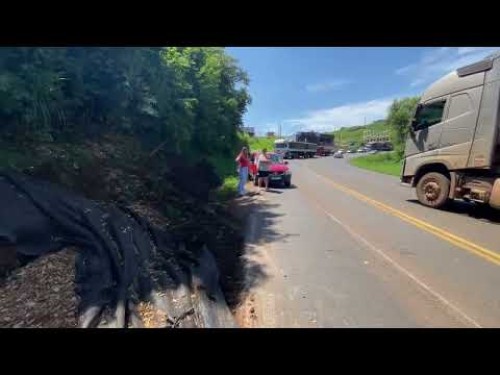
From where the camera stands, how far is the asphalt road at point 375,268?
3832mm

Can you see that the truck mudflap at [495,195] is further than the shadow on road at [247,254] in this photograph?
Yes

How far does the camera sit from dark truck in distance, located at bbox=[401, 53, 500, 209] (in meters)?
8.66

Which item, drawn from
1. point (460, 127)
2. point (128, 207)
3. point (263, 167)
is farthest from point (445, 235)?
point (263, 167)

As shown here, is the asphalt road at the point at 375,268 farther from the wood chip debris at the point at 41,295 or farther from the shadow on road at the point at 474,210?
the wood chip debris at the point at 41,295

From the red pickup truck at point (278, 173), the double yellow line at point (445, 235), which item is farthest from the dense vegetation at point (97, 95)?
the double yellow line at point (445, 235)

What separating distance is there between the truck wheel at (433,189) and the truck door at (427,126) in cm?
90

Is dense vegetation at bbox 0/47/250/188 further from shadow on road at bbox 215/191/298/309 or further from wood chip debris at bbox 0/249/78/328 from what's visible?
shadow on road at bbox 215/191/298/309

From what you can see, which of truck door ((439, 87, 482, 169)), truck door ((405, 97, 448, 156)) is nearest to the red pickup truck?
truck door ((405, 97, 448, 156))

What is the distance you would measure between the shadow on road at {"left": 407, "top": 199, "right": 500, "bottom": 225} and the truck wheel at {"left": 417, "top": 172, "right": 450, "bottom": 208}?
1.09ft

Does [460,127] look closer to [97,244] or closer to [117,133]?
[97,244]

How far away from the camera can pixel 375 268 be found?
5.29 metres

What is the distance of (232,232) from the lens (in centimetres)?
755
